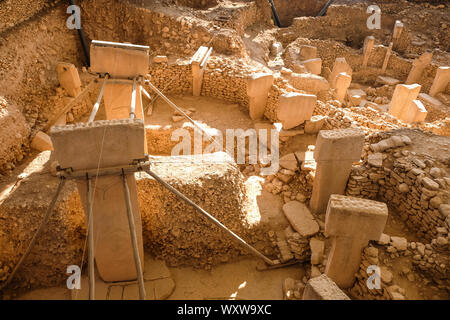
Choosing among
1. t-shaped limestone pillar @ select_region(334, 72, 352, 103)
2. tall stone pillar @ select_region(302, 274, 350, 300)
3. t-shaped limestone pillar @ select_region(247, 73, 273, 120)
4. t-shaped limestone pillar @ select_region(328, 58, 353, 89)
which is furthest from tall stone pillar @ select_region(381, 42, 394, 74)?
tall stone pillar @ select_region(302, 274, 350, 300)

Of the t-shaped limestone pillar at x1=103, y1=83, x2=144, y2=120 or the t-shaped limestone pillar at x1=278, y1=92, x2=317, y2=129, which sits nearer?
the t-shaped limestone pillar at x1=103, y1=83, x2=144, y2=120

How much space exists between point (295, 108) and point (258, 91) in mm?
1263

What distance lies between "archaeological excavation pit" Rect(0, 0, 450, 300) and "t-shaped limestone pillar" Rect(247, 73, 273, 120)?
4 cm

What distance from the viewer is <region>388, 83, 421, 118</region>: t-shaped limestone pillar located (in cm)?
977

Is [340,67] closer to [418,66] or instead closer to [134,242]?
[418,66]

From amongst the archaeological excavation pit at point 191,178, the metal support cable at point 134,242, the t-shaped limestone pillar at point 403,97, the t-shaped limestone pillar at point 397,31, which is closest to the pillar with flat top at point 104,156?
the archaeological excavation pit at point 191,178

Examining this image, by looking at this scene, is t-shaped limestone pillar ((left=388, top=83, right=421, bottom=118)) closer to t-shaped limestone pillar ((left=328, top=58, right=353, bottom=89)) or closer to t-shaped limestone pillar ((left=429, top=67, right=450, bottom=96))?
t-shaped limestone pillar ((left=328, top=58, right=353, bottom=89))

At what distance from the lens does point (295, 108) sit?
670 cm

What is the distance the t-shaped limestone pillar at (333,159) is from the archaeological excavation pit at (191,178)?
24 millimetres

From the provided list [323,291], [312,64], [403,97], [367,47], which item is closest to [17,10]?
[323,291]

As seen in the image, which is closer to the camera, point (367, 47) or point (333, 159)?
point (333, 159)

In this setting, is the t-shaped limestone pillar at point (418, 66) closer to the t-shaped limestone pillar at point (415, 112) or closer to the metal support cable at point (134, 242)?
the t-shaped limestone pillar at point (415, 112)
